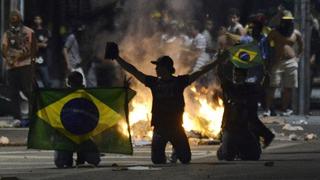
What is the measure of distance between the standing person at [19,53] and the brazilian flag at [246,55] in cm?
344

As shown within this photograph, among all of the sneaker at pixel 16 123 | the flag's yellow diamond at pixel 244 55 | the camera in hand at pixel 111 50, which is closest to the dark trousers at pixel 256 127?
the camera in hand at pixel 111 50

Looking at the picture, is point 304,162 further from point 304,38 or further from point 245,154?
point 304,38

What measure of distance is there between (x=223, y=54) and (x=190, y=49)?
6978 mm

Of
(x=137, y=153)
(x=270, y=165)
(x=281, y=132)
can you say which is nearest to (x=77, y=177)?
(x=270, y=165)

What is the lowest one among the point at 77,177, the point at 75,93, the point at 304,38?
the point at 77,177

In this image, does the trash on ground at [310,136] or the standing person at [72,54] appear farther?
the standing person at [72,54]

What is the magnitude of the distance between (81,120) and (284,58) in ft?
25.5

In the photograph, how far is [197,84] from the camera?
1706 cm

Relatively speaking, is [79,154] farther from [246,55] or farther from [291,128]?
[246,55]

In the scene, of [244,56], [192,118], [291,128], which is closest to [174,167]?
[192,118]

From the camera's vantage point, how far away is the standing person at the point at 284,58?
1798cm

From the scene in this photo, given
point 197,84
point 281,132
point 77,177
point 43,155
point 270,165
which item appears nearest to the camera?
point 77,177

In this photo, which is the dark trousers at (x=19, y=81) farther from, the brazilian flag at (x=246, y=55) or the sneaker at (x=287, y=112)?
the sneaker at (x=287, y=112)

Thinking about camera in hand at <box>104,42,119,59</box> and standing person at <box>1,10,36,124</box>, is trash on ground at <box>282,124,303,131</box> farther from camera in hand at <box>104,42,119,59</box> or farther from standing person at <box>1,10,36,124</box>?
camera in hand at <box>104,42,119,59</box>
